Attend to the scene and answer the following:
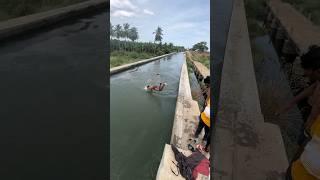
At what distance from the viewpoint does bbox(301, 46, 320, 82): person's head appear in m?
1.70

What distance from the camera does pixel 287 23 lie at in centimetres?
664

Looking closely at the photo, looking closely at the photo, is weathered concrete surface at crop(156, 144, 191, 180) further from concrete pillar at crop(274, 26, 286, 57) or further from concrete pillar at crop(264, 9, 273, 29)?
concrete pillar at crop(264, 9, 273, 29)

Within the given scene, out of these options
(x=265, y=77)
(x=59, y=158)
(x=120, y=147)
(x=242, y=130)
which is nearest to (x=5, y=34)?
(x=120, y=147)

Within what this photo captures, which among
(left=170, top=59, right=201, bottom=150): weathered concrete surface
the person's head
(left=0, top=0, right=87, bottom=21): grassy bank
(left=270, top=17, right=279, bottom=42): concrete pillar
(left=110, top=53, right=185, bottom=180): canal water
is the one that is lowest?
(left=110, top=53, right=185, bottom=180): canal water

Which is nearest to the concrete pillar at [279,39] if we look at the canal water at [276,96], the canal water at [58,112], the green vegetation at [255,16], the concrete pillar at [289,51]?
the concrete pillar at [289,51]

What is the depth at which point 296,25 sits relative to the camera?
659 centimetres

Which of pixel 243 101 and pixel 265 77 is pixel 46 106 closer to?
pixel 243 101

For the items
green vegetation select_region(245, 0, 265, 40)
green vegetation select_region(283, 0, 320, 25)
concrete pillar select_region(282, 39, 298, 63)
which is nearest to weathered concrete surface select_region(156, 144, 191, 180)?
concrete pillar select_region(282, 39, 298, 63)

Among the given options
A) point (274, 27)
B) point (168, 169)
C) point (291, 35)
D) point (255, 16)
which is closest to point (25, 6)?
point (255, 16)

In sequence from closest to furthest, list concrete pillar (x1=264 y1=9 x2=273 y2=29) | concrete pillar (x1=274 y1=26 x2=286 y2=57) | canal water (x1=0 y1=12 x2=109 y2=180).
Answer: canal water (x1=0 y1=12 x2=109 y2=180)
concrete pillar (x1=274 y1=26 x2=286 y2=57)
concrete pillar (x1=264 y1=9 x2=273 y2=29)

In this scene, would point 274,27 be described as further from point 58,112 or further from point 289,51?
point 58,112

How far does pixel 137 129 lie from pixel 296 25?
4314 millimetres

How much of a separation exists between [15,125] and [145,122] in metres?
5.09

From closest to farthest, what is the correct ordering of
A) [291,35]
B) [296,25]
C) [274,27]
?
[291,35] → [296,25] → [274,27]
